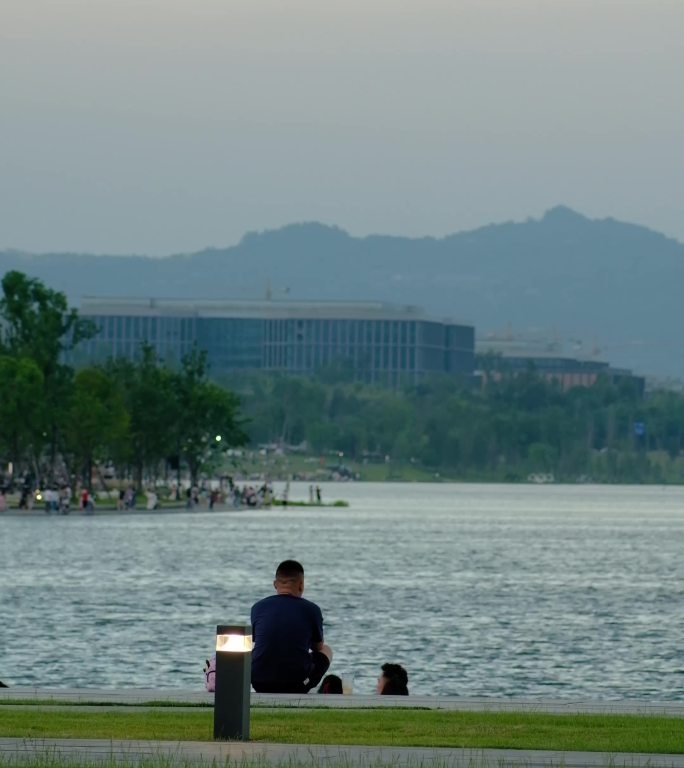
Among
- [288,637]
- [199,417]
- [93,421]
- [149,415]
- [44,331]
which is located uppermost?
[44,331]

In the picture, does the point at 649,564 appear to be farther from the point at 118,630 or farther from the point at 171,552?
the point at 118,630

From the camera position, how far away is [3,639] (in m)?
53.9

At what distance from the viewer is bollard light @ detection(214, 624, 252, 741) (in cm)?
2023

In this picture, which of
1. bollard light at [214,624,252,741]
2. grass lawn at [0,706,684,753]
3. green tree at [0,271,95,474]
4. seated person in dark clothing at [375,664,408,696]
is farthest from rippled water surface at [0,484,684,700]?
bollard light at [214,624,252,741]

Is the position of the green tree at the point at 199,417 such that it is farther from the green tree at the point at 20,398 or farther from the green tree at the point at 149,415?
the green tree at the point at 20,398

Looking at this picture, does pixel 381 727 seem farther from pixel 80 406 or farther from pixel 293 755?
pixel 80 406

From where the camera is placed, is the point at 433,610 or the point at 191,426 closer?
the point at 433,610

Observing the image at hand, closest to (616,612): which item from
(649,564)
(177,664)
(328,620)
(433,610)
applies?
(433,610)

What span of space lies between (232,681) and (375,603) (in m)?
50.1

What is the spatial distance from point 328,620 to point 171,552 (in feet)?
128

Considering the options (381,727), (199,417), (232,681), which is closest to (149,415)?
(199,417)

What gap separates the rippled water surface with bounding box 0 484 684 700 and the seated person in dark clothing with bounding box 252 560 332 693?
18.3 metres

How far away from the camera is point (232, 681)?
2025 cm

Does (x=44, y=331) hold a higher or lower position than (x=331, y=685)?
higher
